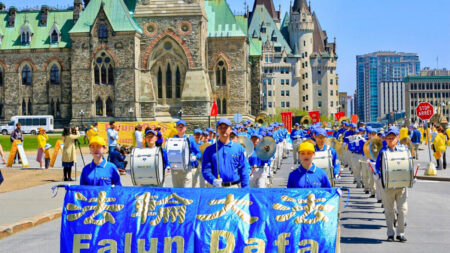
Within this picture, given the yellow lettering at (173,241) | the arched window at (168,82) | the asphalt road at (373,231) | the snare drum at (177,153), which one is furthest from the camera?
the arched window at (168,82)

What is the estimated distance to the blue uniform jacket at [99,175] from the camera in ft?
28.1

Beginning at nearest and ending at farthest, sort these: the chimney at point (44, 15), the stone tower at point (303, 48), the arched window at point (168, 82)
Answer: the arched window at point (168, 82) → the chimney at point (44, 15) → the stone tower at point (303, 48)

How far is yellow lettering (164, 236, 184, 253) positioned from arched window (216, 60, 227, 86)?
192 feet

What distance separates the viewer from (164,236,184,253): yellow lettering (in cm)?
742

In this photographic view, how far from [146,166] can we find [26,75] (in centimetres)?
6071

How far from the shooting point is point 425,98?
185m

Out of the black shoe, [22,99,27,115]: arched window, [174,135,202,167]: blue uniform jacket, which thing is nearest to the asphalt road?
the black shoe

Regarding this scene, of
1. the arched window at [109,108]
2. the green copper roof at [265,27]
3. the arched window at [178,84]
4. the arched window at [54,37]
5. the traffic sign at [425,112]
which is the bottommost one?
the traffic sign at [425,112]

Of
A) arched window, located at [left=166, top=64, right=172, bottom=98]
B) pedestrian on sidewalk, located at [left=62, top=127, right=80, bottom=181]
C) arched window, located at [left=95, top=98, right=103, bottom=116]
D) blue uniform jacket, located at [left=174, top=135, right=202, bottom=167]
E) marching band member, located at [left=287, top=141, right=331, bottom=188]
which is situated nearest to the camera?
marching band member, located at [left=287, top=141, right=331, bottom=188]

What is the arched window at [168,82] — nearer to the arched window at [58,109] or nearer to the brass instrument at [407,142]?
the arched window at [58,109]

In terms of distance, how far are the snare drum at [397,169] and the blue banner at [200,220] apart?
3025 millimetres

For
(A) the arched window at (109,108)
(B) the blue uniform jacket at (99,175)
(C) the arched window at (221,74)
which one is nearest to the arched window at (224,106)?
(C) the arched window at (221,74)

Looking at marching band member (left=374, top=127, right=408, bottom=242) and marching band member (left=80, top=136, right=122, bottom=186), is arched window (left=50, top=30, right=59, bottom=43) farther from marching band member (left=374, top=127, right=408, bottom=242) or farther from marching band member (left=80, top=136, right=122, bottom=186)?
marching band member (left=80, top=136, right=122, bottom=186)

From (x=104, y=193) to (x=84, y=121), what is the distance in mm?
57307
